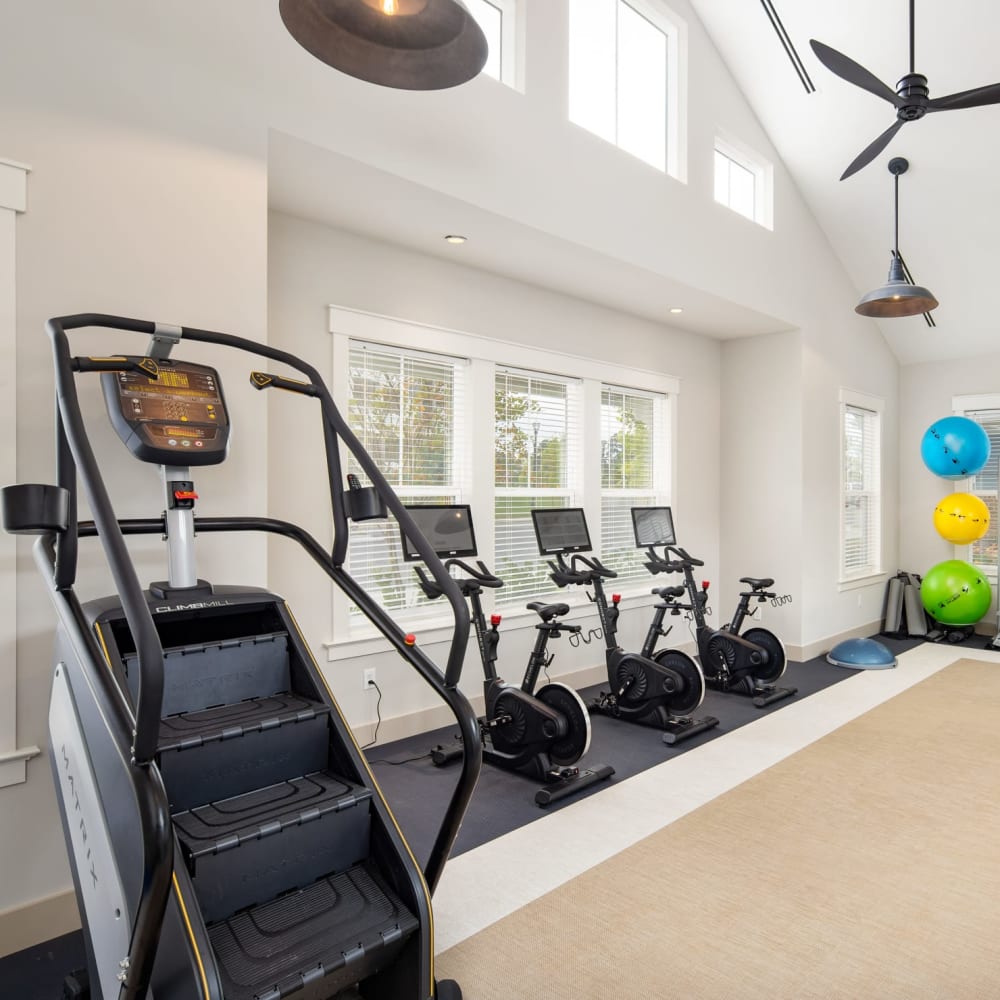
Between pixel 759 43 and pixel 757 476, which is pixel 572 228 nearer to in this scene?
pixel 759 43

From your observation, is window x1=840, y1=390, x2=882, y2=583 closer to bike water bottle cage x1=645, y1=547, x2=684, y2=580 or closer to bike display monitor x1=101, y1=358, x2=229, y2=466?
bike water bottle cage x1=645, y1=547, x2=684, y2=580

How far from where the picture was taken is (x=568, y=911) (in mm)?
2441

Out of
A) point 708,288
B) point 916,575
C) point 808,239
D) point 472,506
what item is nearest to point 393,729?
point 472,506

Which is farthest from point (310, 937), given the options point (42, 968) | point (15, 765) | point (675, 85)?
point (675, 85)

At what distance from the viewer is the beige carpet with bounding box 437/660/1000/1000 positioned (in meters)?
2.11

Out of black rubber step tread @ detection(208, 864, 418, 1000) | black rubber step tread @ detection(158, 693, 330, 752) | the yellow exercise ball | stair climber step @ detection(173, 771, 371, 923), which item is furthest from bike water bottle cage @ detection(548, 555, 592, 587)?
the yellow exercise ball

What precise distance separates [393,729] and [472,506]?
138 cm

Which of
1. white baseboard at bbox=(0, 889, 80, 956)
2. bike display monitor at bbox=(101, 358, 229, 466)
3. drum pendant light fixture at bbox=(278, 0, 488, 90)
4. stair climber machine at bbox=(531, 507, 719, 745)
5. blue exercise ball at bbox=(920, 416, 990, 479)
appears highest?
drum pendant light fixture at bbox=(278, 0, 488, 90)

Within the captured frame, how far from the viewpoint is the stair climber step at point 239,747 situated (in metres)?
1.82

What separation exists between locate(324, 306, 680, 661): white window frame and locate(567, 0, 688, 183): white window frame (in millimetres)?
1430

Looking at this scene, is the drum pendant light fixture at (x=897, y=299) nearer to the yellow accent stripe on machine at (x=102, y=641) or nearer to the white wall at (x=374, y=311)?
the white wall at (x=374, y=311)

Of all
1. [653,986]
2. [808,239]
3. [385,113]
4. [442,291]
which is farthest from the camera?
[808,239]

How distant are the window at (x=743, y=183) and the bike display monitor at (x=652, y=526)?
242cm

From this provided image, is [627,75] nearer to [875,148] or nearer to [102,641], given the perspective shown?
[875,148]
